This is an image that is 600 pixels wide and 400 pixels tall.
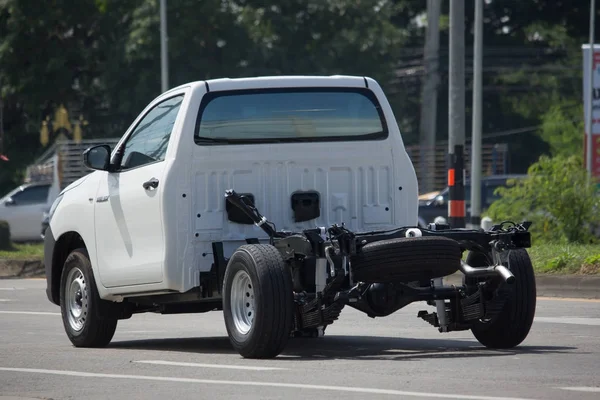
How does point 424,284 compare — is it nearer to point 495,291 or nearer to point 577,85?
point 495,291

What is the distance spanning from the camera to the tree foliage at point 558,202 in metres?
22.0

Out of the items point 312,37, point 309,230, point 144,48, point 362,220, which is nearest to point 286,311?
point 309,230

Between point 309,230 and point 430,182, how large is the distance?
129ft

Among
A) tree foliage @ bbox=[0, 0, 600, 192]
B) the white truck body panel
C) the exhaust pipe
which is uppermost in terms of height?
tree foliage @ bbox=[0, 0, 600, 192]

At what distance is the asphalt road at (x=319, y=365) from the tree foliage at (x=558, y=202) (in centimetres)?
867

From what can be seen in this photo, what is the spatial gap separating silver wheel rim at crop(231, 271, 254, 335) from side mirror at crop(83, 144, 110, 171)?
6.16ft

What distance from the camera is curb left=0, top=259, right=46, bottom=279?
24.3 m

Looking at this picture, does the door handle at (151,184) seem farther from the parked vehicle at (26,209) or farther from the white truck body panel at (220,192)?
the parked vehicle at (26,209)

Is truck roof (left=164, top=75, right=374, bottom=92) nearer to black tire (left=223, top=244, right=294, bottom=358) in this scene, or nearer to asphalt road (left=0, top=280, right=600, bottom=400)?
black tire (left=223, top=244, right=294, bottom=358)

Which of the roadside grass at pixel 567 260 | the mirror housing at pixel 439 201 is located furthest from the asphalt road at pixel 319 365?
the mirror housing at pixel 439 201

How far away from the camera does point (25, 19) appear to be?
4791 cm

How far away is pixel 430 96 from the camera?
52.2 metres

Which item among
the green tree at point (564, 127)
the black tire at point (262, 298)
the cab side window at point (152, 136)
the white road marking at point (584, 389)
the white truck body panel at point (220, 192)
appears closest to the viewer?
the white road marking at point (584, 389)

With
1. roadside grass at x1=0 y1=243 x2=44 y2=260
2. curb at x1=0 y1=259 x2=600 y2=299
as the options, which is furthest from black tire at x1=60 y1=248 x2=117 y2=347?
roadside grass at x1=0 y1=243 x2=44 y2=260
